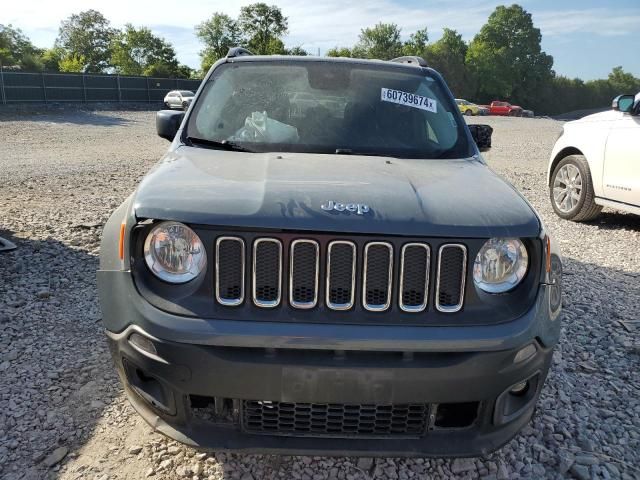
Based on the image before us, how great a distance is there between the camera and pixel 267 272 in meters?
2.11

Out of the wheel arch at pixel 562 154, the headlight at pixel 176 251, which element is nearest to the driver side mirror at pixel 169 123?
the headlight at pixel 176 251

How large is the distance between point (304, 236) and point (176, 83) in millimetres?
45630

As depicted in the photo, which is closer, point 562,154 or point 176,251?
point 176,251

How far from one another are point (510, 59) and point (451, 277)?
9625cm

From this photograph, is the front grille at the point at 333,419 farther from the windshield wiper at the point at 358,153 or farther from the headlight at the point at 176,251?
the windshield wiper at the point at 358,153

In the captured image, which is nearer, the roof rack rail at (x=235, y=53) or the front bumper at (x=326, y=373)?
the front bumper at (x=326, y=373)

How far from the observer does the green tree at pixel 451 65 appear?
81.9 m

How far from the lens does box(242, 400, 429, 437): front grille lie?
213 centimetres

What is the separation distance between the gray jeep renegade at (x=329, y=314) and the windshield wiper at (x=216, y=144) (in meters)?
0.75

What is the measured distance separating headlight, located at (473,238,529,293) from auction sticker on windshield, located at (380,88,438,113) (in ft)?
5.19

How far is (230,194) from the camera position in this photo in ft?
7.34

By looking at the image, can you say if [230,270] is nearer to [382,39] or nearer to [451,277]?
[451,277]

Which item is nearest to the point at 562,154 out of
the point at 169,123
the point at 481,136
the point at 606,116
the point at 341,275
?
the point at 606,116

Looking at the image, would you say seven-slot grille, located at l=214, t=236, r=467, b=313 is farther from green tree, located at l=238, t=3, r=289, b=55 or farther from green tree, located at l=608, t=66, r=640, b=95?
green tree, located at l=608, t=66, r=640, b=95
